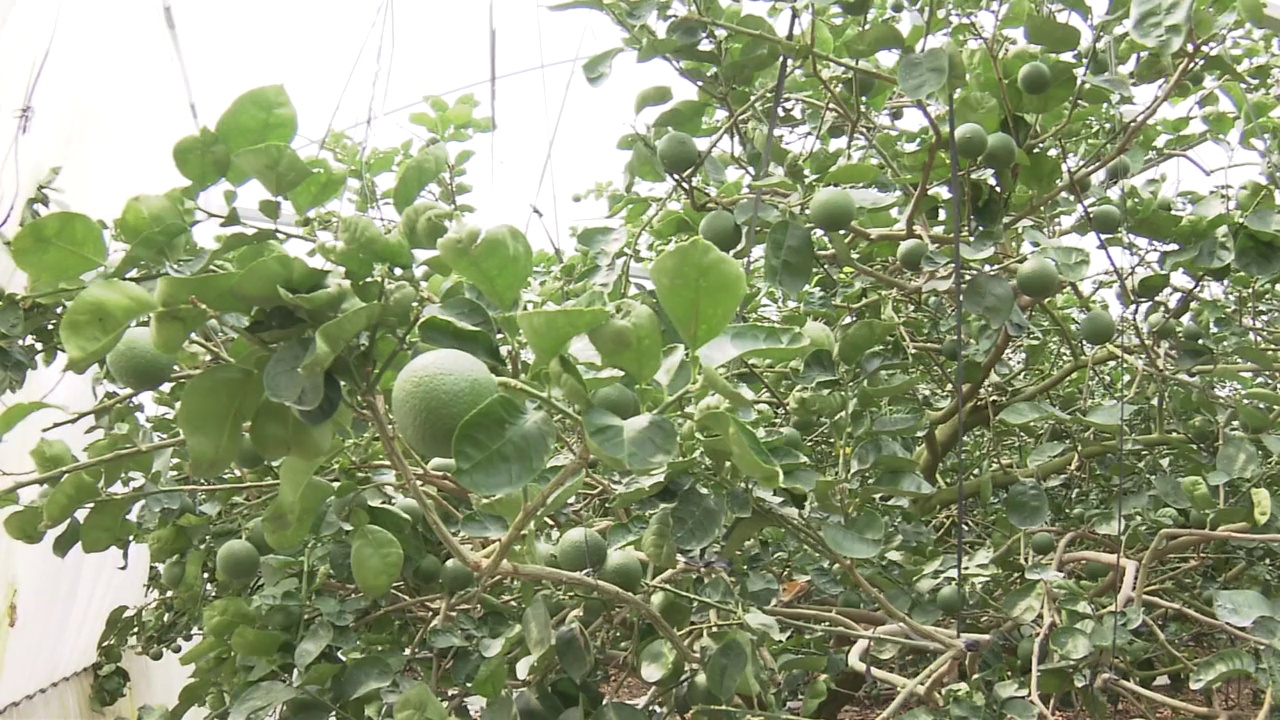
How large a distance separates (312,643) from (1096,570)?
1336 millimetres

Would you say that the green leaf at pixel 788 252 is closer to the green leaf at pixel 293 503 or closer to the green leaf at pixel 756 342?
the green leaf at pixel 756 342

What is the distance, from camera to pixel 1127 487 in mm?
1694

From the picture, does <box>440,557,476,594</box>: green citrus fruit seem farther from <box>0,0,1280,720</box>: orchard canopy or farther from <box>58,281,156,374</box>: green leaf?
<box>58,281,156,374</box>: green leaf

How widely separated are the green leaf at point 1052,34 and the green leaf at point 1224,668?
816 mm

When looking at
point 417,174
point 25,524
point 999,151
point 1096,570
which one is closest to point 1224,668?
point 1096,570

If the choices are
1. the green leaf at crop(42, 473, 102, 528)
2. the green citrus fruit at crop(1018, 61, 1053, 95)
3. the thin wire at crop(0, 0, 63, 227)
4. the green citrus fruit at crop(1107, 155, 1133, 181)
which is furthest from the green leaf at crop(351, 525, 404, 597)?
the thin wire at crop(0, 0, 63, 227)

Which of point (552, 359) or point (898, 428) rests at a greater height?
point (552, 359)

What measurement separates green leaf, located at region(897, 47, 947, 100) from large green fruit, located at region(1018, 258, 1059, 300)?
0.30m

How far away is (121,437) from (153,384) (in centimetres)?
64

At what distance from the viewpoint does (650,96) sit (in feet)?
4.06

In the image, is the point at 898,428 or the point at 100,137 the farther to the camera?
the point at 100,137

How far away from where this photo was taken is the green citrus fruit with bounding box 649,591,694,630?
116 cm

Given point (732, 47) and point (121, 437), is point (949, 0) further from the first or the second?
point (121, 437)

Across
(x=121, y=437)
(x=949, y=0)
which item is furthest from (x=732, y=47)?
(x=121, y=437)
